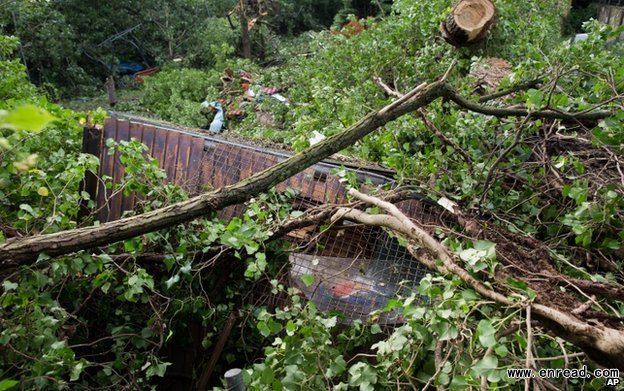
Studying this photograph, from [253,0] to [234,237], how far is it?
10.5 meters

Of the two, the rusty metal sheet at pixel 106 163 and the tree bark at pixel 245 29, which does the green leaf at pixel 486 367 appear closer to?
the rusty metal sheet at pixel 106 163

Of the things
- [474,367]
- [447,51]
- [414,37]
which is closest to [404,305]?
[474,367]

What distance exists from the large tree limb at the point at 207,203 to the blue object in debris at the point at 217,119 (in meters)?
4.88

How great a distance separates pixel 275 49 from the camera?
469 inches

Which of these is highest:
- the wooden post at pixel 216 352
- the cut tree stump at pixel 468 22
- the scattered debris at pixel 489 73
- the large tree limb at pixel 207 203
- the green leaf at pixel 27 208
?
the cut tree stump at pixel 468 22

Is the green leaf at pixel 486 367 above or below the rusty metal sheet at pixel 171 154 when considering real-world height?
above

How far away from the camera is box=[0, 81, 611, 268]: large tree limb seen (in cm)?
198

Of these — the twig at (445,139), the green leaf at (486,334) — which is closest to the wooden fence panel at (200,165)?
the twig at (445,139)

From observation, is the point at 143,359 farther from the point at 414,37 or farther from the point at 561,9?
the point at 561,9

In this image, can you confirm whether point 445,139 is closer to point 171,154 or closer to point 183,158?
point 183,158

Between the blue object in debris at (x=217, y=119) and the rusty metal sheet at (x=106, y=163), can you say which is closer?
the rusty metal sheet at (x=106, y=163)

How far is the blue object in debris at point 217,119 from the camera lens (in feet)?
23.7

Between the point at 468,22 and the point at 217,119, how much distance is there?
4763 mm

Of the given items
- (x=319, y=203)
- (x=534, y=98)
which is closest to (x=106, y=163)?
(x=319, y=203)
